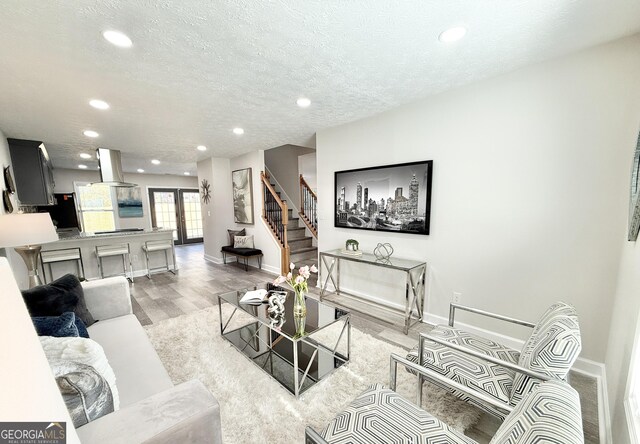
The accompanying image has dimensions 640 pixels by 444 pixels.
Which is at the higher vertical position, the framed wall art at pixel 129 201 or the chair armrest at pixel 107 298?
the framed wall art at pixel 129 201

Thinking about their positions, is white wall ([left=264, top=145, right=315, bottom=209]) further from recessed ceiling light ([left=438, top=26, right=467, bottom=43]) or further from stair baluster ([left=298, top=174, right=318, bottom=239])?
recessed ceiling light ([left=438, top=26, right=467, bottom=43])

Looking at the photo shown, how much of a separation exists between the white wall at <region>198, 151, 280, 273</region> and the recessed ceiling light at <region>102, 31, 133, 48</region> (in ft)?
11.1

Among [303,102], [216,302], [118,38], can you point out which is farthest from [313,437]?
[216,302]

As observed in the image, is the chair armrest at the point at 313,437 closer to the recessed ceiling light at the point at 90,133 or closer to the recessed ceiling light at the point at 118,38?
the recessed ceiling light at the point at 118,38

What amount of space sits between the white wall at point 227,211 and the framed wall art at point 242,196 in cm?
11

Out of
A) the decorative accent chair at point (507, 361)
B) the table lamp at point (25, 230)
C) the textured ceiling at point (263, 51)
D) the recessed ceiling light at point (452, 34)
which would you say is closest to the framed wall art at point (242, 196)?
the textured ceiling at point (263, 51)

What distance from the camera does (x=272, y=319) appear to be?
2166 mm

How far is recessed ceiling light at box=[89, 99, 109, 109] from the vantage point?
250 cm

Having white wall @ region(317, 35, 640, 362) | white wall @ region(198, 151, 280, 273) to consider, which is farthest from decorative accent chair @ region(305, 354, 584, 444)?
white wall @ region(198, 151, 280, 273)

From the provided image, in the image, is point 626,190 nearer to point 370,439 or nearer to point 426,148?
point 426,148

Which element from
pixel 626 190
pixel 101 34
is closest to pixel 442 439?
pixel 626 190

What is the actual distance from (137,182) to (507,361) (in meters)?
9.68

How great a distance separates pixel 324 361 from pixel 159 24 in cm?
270

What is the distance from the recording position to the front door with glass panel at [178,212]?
26.9 feet
